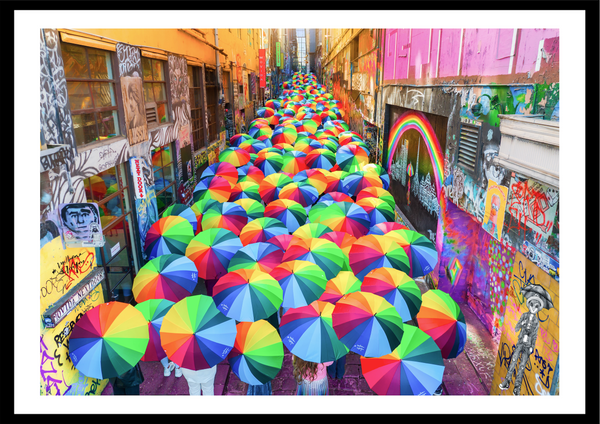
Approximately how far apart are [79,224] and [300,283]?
10.9ft

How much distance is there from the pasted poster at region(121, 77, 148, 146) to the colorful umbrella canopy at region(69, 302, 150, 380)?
4.14m

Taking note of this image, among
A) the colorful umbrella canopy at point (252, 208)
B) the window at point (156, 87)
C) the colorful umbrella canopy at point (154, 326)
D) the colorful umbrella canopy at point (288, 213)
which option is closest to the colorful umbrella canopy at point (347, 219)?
the colorful umbrella canopy at point (288, 213)

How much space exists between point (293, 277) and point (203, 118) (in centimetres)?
949

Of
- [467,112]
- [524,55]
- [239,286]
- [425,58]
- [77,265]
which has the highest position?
[425,58]

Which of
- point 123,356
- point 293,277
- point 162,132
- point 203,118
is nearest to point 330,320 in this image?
point 293,277

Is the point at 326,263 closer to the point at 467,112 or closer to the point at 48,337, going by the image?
the point at 467,112

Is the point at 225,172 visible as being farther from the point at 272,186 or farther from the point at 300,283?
the point at 300,283

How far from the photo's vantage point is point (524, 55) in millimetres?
4938

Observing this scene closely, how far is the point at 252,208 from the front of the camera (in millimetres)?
8609

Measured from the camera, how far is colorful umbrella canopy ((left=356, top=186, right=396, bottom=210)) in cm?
930

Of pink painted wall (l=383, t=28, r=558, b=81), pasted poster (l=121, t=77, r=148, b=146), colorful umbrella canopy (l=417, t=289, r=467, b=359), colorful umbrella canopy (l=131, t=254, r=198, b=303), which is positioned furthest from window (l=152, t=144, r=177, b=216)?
colorful umbrella canopy (l=417, t=289, r=467, b=359)

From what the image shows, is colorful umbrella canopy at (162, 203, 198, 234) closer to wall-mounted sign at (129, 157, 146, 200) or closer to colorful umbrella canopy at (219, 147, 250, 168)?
wall-mounted sign at (129, 157, 146, 200)

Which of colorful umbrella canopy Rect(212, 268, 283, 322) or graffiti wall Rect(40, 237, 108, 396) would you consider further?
colorful umbrella canopy Rect(212, 268, 283, 322)

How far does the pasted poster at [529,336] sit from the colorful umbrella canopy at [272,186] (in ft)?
19.6
